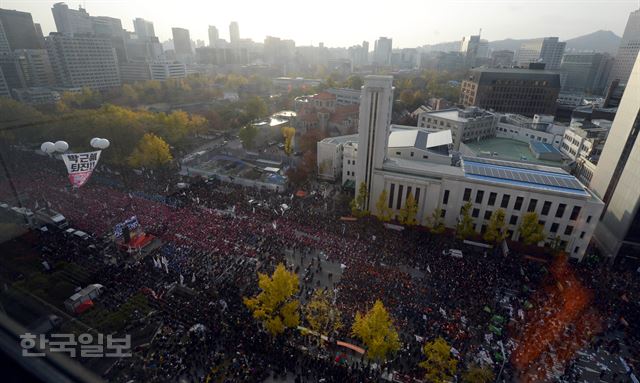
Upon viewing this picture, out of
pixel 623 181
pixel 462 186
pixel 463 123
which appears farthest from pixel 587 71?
pixel 462 186

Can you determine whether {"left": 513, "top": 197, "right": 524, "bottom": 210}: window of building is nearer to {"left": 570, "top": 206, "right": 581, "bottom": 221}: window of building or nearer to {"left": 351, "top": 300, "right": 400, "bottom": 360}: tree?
{"left": 570, "top": 206, "right": 581, "bottom": 221}: window of building

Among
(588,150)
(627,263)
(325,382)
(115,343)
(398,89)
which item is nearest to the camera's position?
(325,382)

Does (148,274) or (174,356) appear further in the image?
(148,274)

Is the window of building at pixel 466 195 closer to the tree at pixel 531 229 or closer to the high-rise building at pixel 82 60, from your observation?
the tree at pixel 531 229

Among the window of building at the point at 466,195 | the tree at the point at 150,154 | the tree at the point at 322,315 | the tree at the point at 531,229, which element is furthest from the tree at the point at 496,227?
the tree at the point at 150,154

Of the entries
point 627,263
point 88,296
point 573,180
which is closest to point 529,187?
point 573,180

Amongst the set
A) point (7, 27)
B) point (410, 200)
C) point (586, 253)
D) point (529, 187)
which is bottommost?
point (586, 253)

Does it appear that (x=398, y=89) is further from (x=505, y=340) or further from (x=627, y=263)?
(x=505, y=340)
